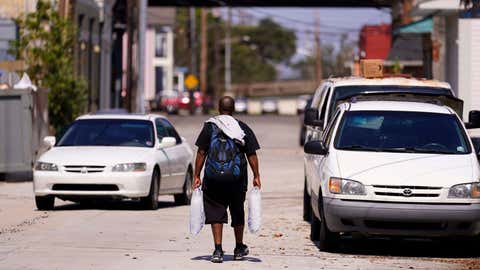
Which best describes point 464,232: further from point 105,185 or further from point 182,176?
point 182,176

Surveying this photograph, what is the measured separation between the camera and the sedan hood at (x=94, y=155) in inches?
776

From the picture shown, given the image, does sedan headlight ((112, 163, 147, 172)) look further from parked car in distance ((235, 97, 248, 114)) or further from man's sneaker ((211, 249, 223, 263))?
parked car in distance ((235, 97, 248, 114))

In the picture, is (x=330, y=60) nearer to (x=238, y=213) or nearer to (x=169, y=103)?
(x=169, y=103)

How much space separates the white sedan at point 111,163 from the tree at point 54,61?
14.2m

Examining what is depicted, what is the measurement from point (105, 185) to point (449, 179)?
23.4 ft

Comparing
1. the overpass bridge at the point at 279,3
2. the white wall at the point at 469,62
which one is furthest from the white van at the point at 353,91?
the overpass bridge at the point at 279,3

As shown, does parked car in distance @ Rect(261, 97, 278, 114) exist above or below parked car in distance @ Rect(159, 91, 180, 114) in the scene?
below

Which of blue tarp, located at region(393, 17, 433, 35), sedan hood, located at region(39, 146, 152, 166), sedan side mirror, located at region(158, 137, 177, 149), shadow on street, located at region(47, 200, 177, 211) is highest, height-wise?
blue tarp, located at region(393, 17, 433, 35)

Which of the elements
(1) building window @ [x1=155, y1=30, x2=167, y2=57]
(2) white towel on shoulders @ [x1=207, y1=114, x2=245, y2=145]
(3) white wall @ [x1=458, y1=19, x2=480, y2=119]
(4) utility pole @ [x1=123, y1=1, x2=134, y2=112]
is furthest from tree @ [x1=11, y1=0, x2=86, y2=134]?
(1) building window @ [x1=155, y1=30, x2=167, y2=57]

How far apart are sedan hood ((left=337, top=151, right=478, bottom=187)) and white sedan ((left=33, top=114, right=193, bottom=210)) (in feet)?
19.3

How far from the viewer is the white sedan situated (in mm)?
19609

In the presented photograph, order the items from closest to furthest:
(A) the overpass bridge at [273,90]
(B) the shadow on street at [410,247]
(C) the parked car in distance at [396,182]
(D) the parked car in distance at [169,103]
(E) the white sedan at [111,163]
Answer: (C) the parked car in distance at [396,182], (B) the shadow on street at [410,247], (E) the white sedan at [111,163], (D) the parked car in distance at [169,103], (A) the overpass bridge at [273,90]

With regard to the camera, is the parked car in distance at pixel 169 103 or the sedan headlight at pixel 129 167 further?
the parked car in distance at pixel 169 103

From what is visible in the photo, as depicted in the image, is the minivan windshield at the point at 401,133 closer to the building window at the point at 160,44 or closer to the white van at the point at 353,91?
the white van at the point at 353,91
